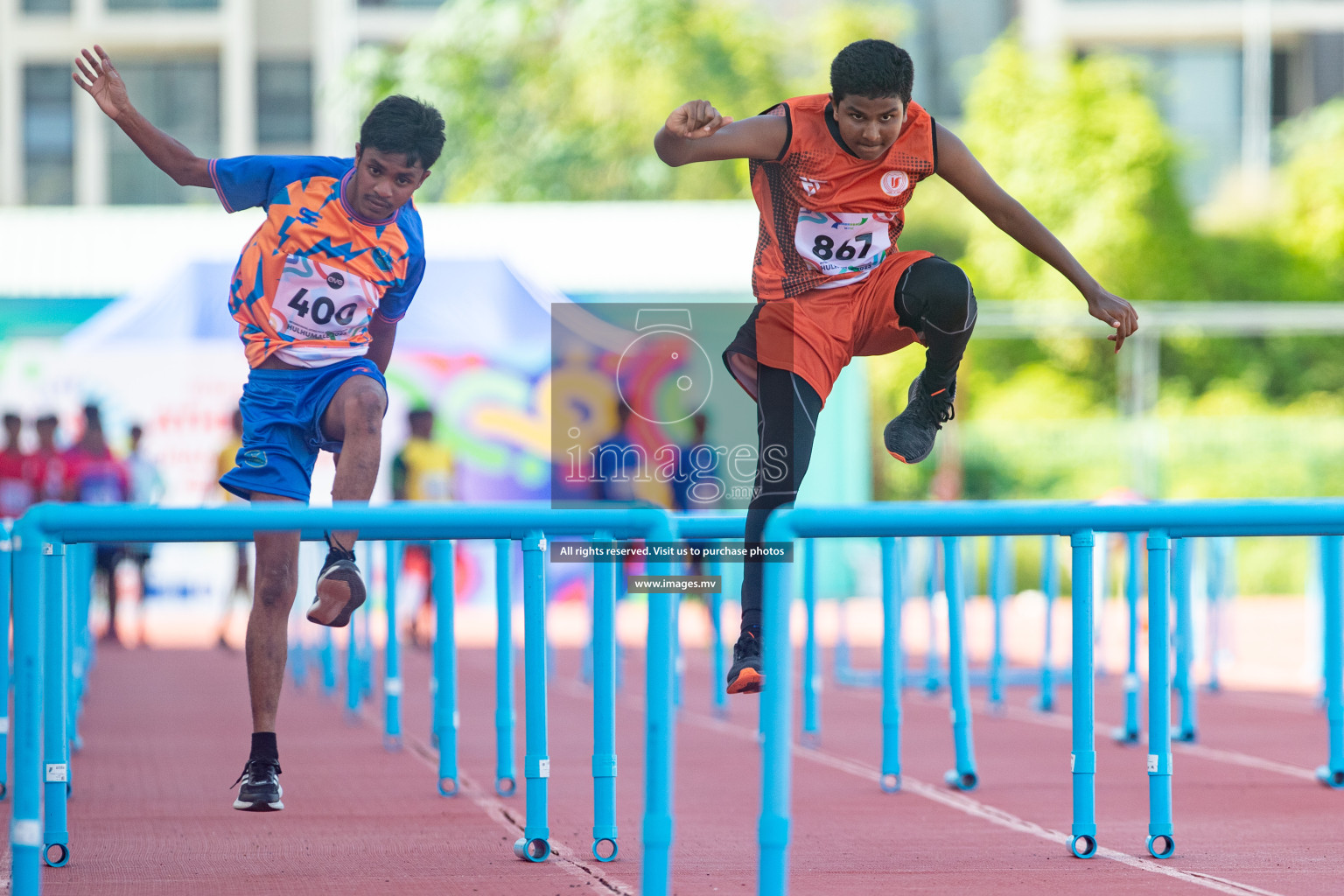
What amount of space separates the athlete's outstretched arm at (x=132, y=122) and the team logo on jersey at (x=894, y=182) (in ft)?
5.79

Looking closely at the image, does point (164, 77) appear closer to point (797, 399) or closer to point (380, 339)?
point (380, 339)

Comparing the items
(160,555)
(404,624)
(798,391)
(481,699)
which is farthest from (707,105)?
(160,555)

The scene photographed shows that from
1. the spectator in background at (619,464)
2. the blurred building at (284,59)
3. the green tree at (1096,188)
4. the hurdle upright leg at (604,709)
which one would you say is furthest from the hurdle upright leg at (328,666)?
the blurred building at (284,59)

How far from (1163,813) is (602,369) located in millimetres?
6536

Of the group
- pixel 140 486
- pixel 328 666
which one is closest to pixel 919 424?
pixel 328 666

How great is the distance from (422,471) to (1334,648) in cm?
718

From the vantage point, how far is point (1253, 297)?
26.6m

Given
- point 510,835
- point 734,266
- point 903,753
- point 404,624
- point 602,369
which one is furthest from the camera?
point 734,266

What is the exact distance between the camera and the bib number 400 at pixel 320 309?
14.3ft

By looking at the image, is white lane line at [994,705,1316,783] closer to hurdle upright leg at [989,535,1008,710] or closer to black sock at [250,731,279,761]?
hurdle upright leg at [989,535,1008,710]

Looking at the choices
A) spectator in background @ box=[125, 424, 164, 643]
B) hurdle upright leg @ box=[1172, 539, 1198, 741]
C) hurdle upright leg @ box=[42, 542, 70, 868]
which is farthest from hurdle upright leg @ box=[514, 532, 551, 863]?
spectator in background @ box=[125, 424, 164, 643]

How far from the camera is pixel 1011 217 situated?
13.9ft

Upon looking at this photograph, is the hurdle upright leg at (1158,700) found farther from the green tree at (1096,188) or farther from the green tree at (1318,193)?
the green tree at (1318,193)

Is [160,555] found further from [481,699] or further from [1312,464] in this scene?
[1312,464]
